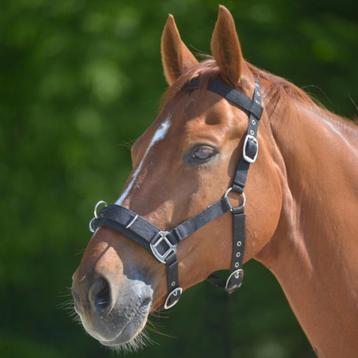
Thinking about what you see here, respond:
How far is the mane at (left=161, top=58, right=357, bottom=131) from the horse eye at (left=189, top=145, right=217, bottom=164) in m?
0.25

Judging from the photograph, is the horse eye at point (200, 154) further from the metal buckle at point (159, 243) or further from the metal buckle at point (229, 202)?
the metal buckle at point (159, 243)

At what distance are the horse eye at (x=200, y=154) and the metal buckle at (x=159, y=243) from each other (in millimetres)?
231

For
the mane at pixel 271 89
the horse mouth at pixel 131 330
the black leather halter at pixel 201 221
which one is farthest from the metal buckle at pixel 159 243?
the mane at pixel 271 89

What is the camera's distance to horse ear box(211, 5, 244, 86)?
265 cm

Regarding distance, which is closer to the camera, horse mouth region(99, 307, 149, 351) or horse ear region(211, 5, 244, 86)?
horse mouth region(99, 307, 149, 351)

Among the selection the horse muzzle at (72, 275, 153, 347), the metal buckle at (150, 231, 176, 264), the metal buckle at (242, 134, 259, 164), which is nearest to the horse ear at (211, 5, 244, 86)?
the metal buckle at (242, 134, 259, 164)

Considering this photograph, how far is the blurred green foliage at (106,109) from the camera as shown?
211 inches

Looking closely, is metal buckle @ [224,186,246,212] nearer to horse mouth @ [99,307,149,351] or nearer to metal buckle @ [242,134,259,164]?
metal buckle @ [242,134,259,164]

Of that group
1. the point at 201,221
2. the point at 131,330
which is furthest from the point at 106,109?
the point at 131,330

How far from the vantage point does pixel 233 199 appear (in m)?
2.59

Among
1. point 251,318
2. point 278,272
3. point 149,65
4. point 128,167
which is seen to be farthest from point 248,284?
point 278,272

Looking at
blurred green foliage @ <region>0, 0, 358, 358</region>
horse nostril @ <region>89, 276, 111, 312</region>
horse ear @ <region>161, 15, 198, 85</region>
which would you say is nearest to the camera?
horse nostril @ <region>89, 276, 111, 312</region>

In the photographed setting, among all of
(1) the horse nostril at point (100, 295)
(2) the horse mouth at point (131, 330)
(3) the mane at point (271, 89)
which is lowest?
(2) the horse mouth at point (131, 330)

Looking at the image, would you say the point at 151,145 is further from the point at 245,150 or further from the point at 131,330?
the point at 131,330
